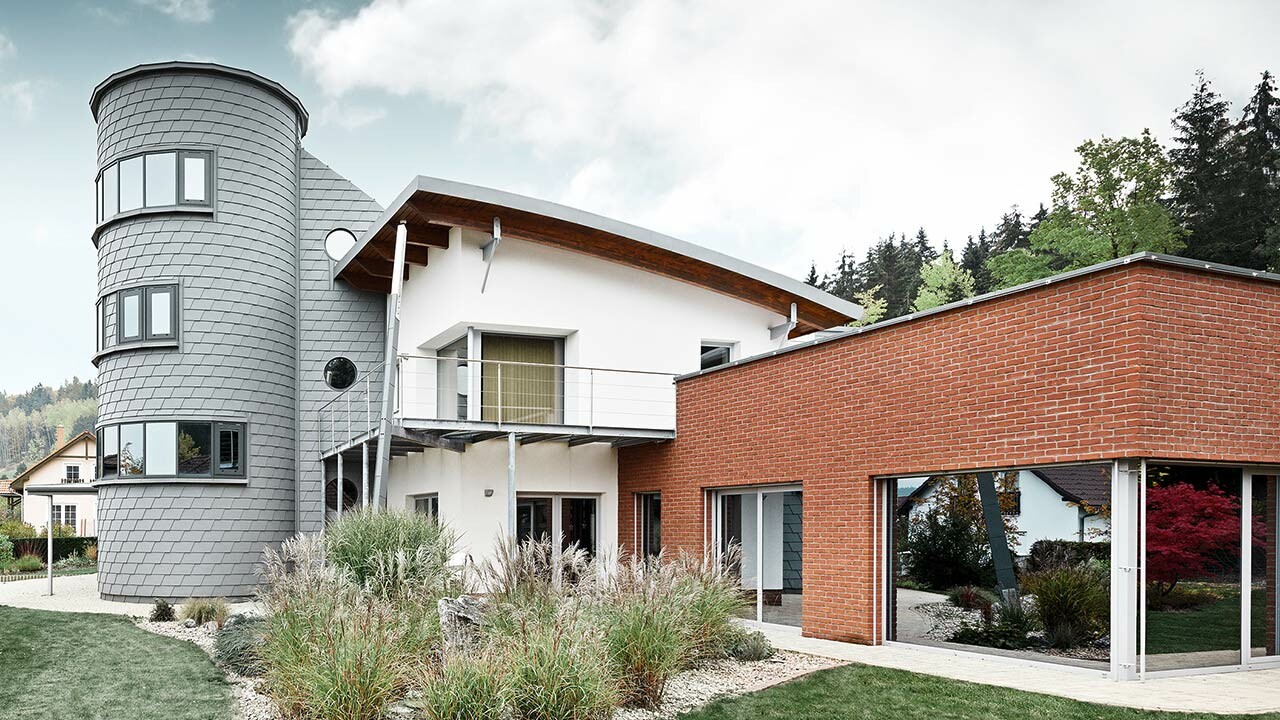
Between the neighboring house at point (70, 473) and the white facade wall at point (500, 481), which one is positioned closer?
the white facade wall at point (500, 481)

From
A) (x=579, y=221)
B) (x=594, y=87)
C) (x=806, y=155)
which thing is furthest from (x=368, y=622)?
(x=806, y=155)

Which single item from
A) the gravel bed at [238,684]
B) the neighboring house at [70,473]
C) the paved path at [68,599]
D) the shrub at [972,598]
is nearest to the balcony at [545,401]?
the gravel bed at [238,684]

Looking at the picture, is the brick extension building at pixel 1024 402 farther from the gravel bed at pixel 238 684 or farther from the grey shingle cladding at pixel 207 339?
the grey shingle cladding at pixel 207 339

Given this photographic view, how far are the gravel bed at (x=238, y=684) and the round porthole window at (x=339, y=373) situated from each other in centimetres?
655

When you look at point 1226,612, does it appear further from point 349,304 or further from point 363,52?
point 363,52

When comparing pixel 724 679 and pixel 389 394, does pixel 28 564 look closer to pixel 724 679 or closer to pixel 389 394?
pixel 389 394

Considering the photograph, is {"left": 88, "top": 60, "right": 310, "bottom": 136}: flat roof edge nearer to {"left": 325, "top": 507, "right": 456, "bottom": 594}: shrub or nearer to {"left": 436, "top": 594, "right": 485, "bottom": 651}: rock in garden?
{"left": 325, "top": 507, "right": 456, "bottom": 594}: shrub

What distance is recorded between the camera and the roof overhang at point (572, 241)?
1526 cm

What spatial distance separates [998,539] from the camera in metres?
10.1

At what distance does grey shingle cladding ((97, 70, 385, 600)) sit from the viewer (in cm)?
1853

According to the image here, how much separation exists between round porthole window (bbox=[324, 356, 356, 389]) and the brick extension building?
31.4ft

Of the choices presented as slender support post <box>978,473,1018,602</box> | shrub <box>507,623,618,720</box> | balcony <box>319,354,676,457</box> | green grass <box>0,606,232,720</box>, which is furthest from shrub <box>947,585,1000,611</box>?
green grass <box>0,606,232,720</box>

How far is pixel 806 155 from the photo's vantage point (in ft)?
134

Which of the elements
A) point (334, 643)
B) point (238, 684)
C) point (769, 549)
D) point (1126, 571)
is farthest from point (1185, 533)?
point (238, 684)
